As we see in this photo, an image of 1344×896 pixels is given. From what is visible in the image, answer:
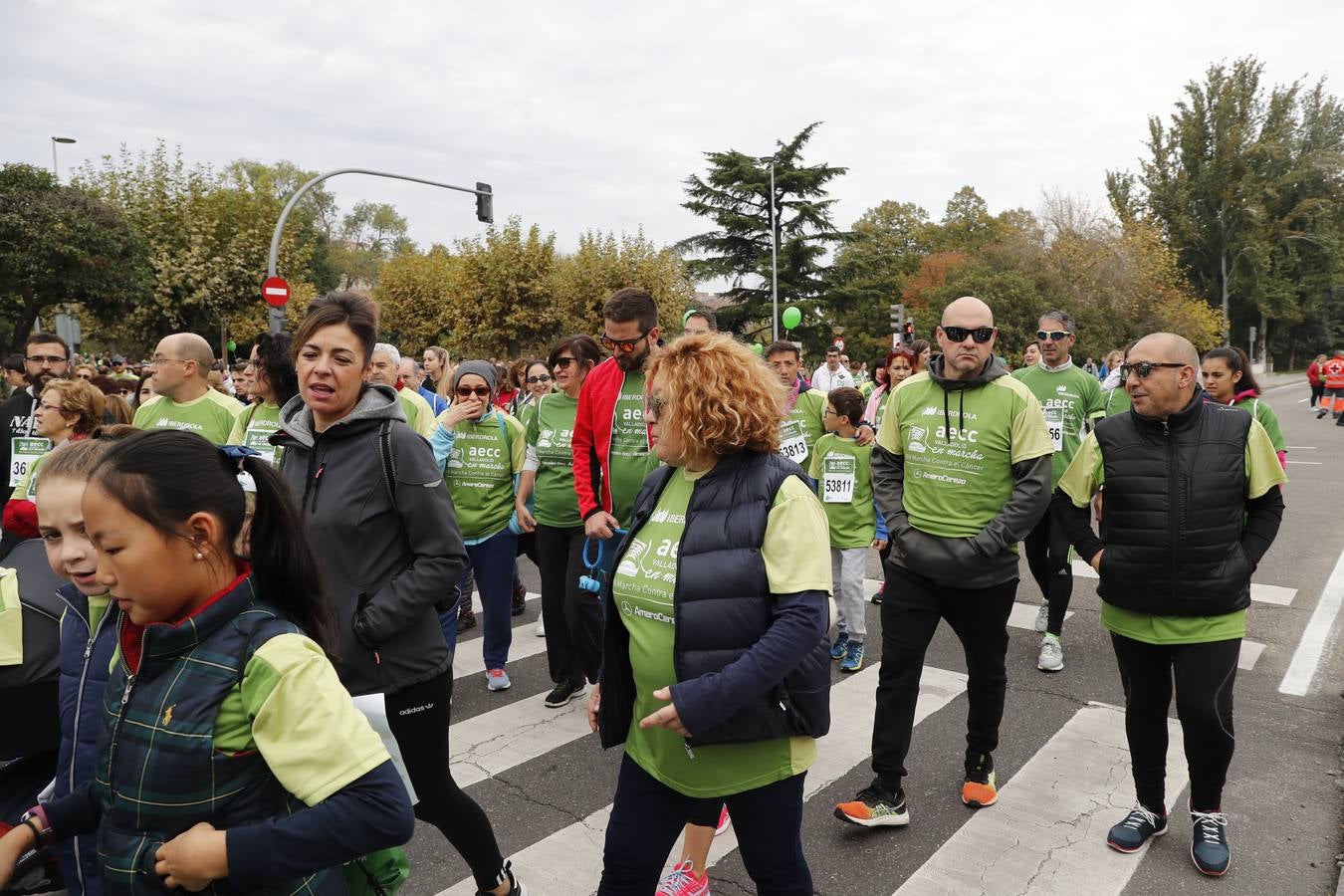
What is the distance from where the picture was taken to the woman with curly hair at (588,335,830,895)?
7.41 feet

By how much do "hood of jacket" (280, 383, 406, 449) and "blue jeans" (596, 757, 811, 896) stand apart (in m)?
1.30

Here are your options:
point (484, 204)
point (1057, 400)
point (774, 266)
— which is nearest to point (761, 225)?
point (774, 266)

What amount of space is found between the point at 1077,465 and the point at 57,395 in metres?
4.25

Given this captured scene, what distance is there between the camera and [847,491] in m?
6.00

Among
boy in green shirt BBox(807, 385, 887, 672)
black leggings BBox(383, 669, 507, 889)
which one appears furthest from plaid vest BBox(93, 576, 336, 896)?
boy in green shirt BBox(807, 385, 887, 672)

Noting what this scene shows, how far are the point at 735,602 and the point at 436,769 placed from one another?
3.94ft

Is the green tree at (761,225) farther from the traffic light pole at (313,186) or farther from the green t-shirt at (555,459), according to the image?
the green t-shirt at (555,459)

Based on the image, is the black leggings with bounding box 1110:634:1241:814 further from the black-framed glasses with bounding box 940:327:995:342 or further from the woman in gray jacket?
the woman in gray jacket

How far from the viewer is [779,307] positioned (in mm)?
41156

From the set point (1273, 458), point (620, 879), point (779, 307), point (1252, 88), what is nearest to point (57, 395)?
point (620, 879)

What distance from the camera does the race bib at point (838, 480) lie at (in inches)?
237

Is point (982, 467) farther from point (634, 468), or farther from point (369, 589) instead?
point (369, 589)

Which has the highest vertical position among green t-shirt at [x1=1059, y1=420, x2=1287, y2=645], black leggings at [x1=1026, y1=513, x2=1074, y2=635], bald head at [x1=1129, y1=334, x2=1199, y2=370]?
bald head at [x1=1129, y1=334, x2=1199, y2=370]

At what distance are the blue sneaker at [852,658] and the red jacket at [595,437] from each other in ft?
7.11
